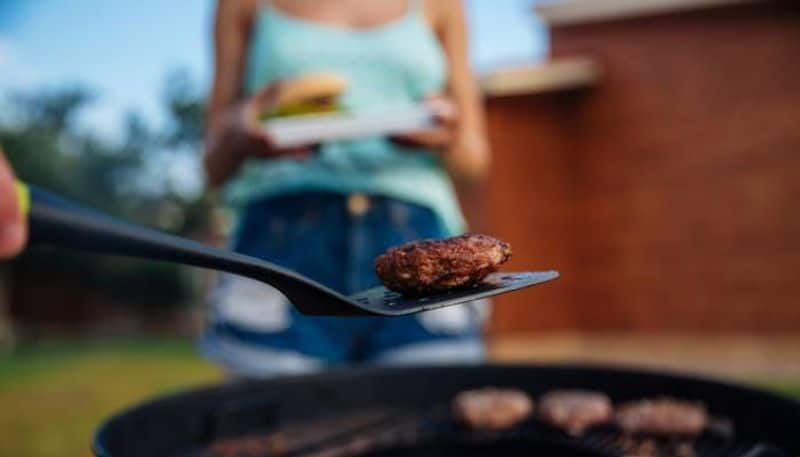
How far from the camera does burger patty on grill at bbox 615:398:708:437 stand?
4.83 ft

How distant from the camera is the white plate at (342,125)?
1.38m

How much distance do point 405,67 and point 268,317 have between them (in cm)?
63

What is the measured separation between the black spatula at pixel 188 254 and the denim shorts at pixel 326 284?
2.35 feet

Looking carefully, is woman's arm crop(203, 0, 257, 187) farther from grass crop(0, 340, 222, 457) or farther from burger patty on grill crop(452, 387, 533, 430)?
grass crop(0, 340, 222, 457)

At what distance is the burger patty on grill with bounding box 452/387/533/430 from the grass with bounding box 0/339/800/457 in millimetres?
2209

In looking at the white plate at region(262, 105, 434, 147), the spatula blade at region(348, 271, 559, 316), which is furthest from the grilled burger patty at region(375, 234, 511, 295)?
the white plate at region(262, 105, 434, 147)

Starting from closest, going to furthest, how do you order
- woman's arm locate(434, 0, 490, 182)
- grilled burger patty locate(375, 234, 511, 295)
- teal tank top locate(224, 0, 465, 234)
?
grilled burger patty locate(375, 234, 511, 295) → teal tank top locate(224, 0, 465, 234) → woman's arm locate(434, 0, 490, 182)

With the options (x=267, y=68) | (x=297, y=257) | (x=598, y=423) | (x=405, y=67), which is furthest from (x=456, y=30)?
(x=598, y=423)

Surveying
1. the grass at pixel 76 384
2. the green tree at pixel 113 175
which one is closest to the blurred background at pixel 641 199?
the grass at pixel 76 384

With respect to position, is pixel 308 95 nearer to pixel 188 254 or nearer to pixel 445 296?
pixel 445 296

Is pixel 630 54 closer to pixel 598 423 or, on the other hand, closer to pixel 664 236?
pixel 664 236

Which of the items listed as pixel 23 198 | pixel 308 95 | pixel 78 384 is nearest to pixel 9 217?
pixel 23 198

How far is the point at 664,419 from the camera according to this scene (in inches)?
58.3

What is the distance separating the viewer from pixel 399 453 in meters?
1.47
